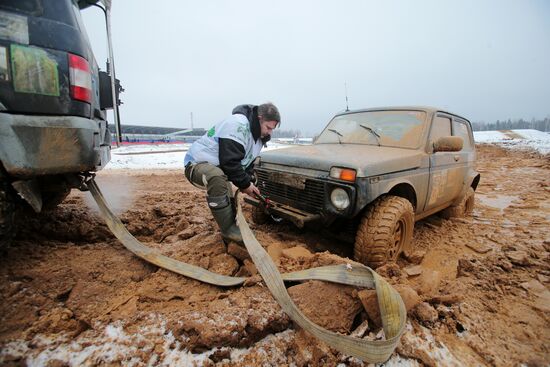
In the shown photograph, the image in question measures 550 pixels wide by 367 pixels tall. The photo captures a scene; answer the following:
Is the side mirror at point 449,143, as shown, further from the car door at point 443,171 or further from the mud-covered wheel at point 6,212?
the mud-covered wheel at point 6,212

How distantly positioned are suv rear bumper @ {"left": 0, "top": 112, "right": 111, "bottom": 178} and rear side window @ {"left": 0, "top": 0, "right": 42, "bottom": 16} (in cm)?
63

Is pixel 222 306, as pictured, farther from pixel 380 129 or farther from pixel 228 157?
pixel 380 129

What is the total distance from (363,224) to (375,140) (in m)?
1.25

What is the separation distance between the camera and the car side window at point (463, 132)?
156 inches

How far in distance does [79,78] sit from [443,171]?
3.83 m

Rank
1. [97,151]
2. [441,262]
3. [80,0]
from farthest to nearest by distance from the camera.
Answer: [441,262] → [80,0] → [97,151]

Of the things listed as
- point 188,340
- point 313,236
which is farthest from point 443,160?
point 188,340

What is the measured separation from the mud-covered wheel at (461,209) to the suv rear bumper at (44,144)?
4.69m

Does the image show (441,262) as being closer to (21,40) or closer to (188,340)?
(188,340)

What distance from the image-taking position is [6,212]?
168 centimetres

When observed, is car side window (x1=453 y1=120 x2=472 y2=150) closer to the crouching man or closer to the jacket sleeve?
the crouching man

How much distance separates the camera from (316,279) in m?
1.89

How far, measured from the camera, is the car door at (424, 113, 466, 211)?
3.29 metres

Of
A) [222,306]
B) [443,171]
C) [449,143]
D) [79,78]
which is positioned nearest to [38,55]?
[79,78]
